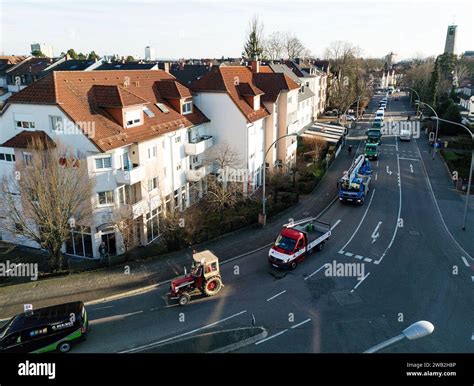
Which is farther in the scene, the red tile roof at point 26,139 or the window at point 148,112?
the window at point 148,112

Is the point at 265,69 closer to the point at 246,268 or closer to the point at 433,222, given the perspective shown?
the point at 433,222

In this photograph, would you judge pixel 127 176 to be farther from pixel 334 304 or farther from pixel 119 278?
pixel 334 304

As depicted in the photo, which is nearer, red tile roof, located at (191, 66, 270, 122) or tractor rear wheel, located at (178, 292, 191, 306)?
tractor rear wheel, located at (178, 292, 191, 306)

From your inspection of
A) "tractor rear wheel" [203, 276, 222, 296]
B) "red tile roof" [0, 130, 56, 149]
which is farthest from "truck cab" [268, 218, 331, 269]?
"red tile roof" [0, 130, 56, 149]

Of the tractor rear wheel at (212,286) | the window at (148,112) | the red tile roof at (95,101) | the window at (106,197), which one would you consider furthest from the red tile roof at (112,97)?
the tractor rear wheel at (212,286)

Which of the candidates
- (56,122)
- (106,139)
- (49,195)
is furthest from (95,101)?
→ (49,195)

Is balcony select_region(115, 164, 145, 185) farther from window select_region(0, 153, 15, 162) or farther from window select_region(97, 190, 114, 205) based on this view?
window select_region(0, 153, 15, 162)

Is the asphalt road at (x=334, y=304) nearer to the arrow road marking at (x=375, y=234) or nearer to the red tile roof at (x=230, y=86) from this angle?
the arrow road marking at (x=375, y=234)
